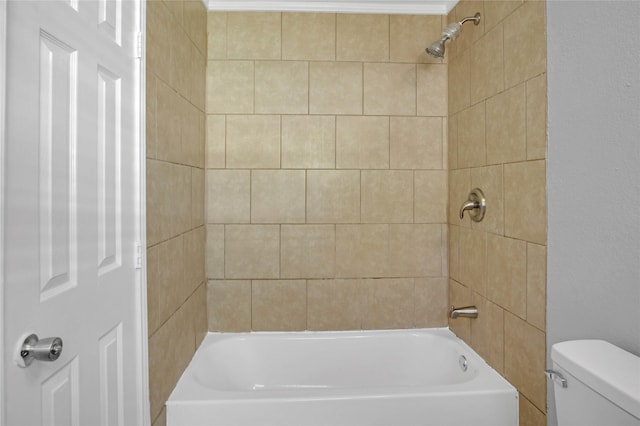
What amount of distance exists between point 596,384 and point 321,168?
1.71 meters

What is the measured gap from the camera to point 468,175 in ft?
7.07

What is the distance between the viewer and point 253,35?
2363 millimetres

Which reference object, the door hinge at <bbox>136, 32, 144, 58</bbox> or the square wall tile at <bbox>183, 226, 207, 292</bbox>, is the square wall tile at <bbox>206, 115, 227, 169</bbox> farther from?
the door hinge at <bbox>136, 32, 144, 58</bbox>

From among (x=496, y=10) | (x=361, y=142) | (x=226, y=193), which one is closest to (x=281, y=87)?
(x=361, y=142)

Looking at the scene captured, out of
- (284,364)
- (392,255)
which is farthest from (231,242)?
(392,255)

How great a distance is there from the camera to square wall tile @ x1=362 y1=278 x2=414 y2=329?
243 centimetres

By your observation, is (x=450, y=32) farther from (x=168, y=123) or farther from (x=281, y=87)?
(x=168, y=123)

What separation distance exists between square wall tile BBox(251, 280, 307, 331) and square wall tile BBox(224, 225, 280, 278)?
78 millimetres

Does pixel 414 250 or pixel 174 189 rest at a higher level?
pixel 174 189

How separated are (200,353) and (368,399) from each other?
96 cm

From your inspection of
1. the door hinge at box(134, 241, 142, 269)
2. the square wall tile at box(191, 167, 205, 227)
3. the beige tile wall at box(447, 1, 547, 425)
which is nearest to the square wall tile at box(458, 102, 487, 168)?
the beige tile wall at box(447, 1, 547, 425)

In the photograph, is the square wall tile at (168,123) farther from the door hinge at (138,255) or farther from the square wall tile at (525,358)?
the square wall tile at (525,358)

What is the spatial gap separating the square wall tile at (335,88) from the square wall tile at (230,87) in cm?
37

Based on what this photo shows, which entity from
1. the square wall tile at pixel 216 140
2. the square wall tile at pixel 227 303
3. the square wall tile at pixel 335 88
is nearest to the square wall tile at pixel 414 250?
the square wall tile at pixel 335 88
